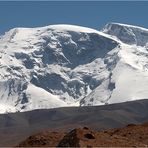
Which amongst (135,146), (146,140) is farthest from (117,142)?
(146,140)

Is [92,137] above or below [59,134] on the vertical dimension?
above

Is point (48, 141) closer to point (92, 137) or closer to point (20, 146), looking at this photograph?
point (20, 146)

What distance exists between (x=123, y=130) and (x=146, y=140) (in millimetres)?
4528

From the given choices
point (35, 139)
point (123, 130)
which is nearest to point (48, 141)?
point (35, 139)

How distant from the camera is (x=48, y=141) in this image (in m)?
44.7

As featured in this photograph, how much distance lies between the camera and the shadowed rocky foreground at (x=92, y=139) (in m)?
38.0

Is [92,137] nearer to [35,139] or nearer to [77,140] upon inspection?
[77,140]

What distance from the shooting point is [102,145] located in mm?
37688

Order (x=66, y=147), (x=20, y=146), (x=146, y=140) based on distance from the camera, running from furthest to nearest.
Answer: (x=20, y=146) → (x=146, y=140) → (x=66, y=147)

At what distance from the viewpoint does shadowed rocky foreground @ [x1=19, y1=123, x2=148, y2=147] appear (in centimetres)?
3800

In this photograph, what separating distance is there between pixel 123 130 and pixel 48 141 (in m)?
5.70

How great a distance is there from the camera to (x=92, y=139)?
38.7 meters

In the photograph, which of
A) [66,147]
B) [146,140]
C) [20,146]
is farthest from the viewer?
[20,146]

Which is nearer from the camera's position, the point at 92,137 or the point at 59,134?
the point at 92,137
